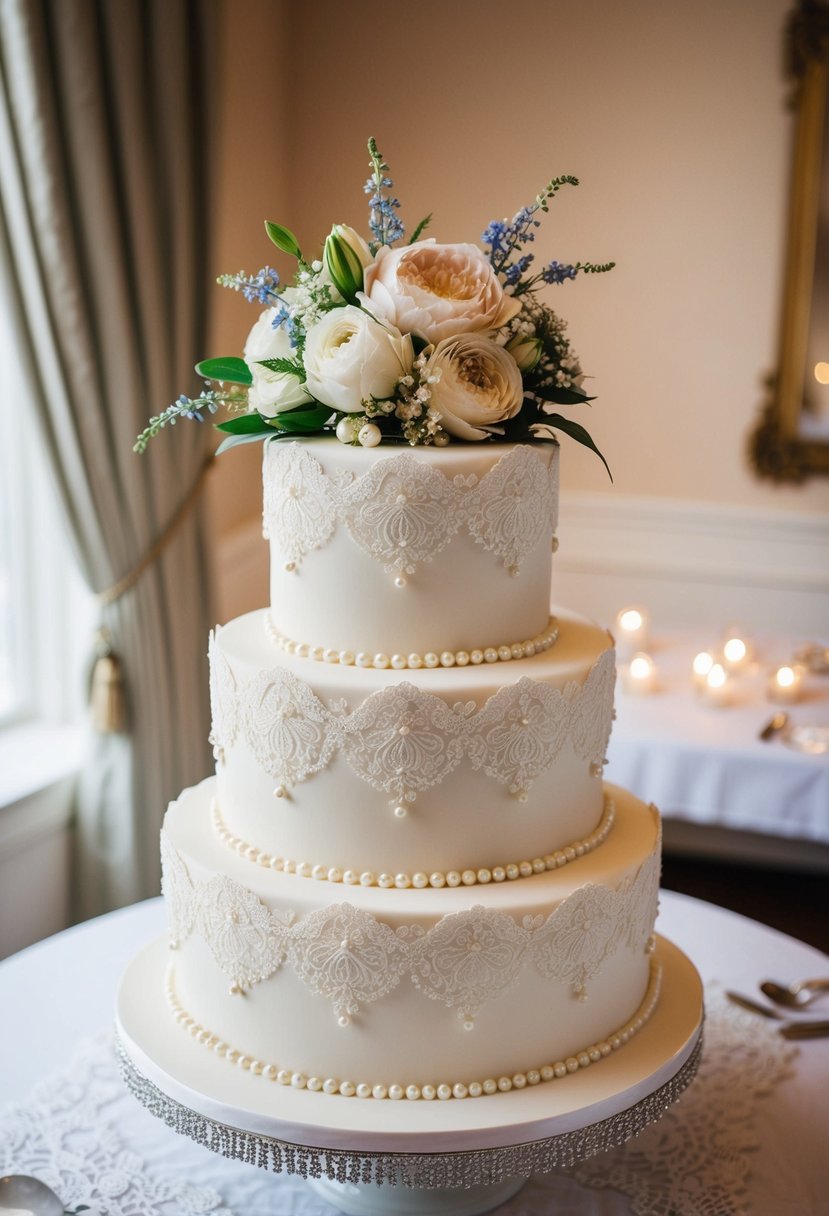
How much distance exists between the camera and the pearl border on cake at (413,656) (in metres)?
1.64

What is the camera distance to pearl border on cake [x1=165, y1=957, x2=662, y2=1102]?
155 cm

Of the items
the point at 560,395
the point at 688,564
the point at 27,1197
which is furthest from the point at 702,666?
the point at 27,1197

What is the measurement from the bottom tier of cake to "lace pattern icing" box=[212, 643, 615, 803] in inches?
6.0

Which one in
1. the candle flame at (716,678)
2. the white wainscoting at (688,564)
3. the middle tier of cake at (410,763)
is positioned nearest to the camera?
the middle tier of cake at (410,763)

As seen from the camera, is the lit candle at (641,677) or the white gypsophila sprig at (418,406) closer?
the white gypsophila sprig at (418,406)

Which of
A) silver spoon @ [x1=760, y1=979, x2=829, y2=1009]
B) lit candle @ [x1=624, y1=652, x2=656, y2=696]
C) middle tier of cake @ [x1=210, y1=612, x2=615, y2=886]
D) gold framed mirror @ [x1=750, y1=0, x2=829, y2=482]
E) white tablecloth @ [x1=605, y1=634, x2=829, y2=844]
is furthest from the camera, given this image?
gold framed mirror @ [x1=750, y1=0, x2=829, y2=482]

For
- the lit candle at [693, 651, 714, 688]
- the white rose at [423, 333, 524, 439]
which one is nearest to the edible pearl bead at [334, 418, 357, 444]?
the white rose at [423, 333, 524, 439]

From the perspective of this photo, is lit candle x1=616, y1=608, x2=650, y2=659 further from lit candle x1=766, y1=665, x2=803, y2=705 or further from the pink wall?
the pink wall

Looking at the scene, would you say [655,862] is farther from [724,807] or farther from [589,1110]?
[724,807]

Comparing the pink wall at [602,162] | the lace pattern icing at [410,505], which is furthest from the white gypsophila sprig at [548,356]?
the pink wall at [602,162]

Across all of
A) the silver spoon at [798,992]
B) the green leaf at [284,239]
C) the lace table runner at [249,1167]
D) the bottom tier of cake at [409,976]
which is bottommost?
the lace table runner at [249,1167]

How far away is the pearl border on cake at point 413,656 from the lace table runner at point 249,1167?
812 mm

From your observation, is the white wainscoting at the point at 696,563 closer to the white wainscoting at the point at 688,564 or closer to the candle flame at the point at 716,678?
the white wainscoting at the point at 688,564

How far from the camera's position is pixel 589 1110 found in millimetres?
1527
